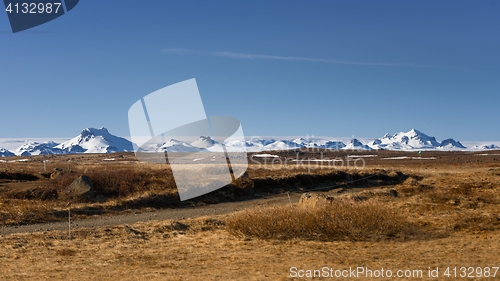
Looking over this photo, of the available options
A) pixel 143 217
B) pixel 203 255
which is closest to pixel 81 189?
pixel 143 217

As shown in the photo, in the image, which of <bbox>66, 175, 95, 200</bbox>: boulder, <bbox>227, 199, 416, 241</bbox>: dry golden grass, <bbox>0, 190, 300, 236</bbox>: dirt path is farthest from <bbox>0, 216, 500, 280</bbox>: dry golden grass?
<bbox>66, 175, 95, 200</bbox>: boulder

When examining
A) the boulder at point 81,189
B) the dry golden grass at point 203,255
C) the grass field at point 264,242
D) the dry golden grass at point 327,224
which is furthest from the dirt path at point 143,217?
the dry golden grass at point 327,224

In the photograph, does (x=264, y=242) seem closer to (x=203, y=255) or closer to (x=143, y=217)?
(x=203, y=255)

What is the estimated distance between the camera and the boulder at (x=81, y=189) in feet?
85.9

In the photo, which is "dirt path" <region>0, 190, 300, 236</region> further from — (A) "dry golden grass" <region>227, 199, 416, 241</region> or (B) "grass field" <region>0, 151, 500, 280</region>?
(A) "dry golden grass" <region>227, 199, 416, 241</region>

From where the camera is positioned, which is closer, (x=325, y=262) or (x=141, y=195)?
(x=325, y=262)

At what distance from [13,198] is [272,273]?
20801 millimetres

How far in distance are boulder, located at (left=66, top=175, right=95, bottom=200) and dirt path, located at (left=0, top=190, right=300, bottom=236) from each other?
154 inches

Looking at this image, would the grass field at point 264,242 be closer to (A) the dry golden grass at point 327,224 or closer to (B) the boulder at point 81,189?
(A) the dry golden grass at point 327,224

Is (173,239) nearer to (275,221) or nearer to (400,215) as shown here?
(275,221)

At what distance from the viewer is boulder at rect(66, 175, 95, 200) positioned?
26.2 m

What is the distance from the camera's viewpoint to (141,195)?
1100 inches

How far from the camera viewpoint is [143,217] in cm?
2308

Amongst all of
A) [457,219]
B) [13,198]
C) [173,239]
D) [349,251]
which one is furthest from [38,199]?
[457,219]
